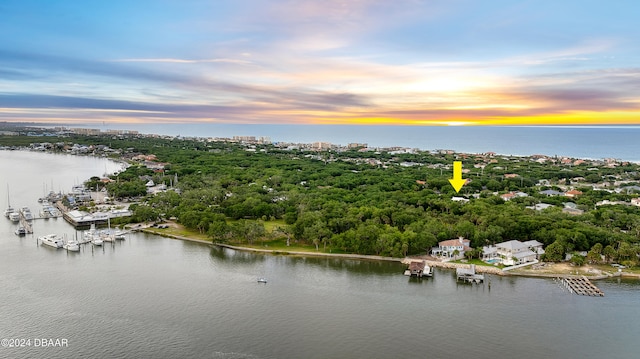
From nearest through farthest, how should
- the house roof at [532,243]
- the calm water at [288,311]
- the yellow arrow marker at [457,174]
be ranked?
the calm water at [288,311] → the house roof at [532,243] → the yellow arrow marker at [457,174]

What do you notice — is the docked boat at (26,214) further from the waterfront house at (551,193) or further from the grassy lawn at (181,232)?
the waterfront house at (551,193)

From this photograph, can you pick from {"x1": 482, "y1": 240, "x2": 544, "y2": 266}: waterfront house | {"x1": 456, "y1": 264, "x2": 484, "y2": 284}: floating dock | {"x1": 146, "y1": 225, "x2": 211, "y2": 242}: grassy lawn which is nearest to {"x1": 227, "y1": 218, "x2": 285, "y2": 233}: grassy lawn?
{"x1": 146, "y1": 225, "x2": 211, "y2": 242}: grassy lawn

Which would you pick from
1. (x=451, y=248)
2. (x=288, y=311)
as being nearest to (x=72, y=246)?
(x=288, y=311)

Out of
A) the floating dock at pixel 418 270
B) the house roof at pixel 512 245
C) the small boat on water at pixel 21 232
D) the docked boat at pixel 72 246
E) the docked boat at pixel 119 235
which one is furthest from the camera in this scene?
the small boat on water at pixel 21 232

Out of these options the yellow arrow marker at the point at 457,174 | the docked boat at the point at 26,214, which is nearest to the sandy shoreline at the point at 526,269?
the yellow arrow marker at the point at 457,174

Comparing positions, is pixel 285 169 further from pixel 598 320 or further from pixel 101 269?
pixel 598 320

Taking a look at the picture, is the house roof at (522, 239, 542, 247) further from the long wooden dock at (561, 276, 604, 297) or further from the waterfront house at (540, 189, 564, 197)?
the waterfront house at (540, 189, 564, 197)
